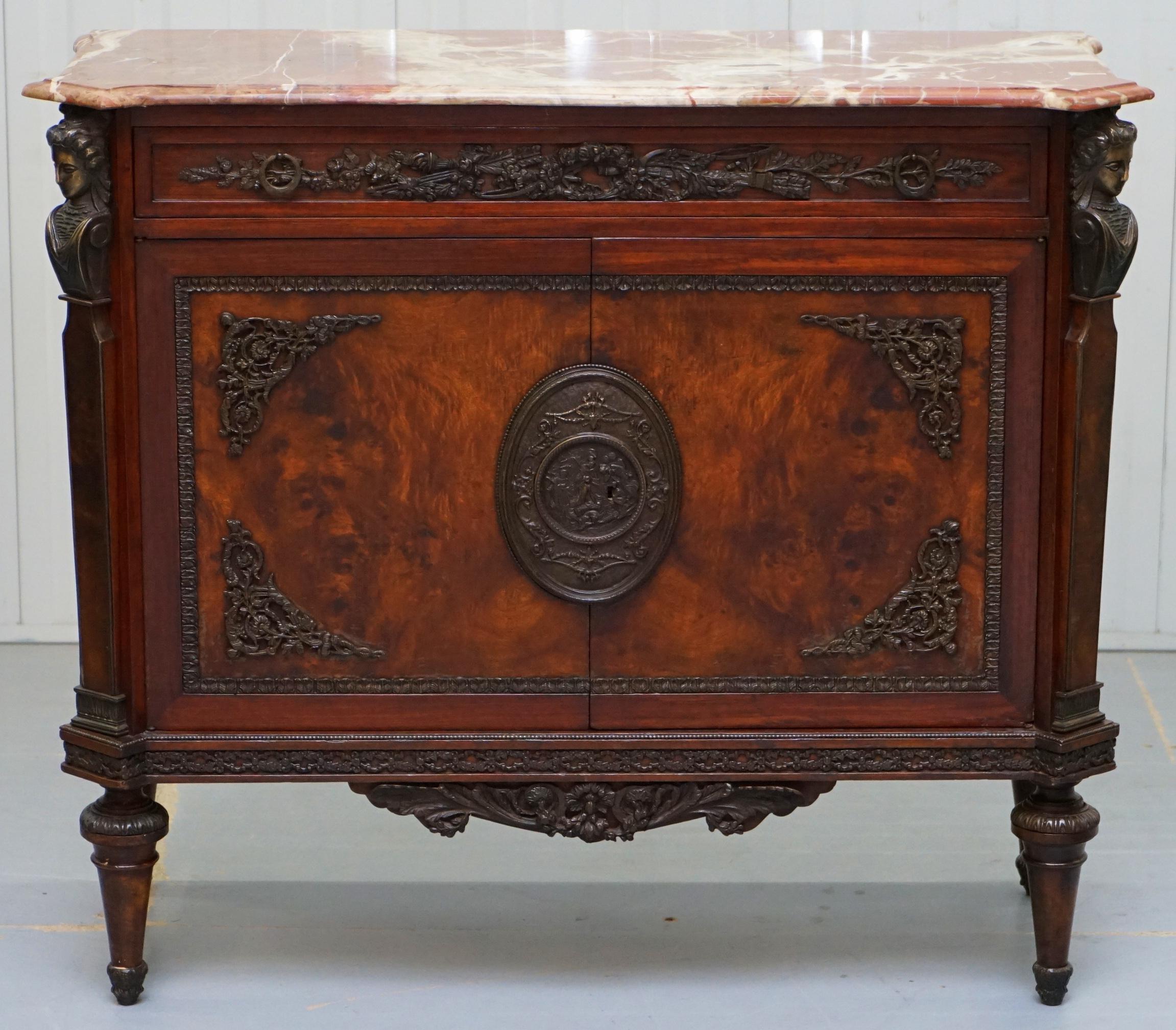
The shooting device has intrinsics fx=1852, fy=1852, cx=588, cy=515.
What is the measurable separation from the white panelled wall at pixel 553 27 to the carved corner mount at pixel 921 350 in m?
1.73

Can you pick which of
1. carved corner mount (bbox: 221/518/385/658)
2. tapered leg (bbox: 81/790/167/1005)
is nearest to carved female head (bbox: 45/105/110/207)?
carved corner mount (bbox: 221/518/385/658)

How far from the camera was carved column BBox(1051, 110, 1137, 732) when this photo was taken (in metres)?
2.32

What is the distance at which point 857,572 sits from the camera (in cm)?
247

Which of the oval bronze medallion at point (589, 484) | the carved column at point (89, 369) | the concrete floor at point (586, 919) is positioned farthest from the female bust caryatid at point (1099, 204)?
the carved column at point (89, 369)

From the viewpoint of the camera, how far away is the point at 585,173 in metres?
2.35

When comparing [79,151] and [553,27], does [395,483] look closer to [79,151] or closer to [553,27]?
[79,151]

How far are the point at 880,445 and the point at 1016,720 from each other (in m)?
0.42

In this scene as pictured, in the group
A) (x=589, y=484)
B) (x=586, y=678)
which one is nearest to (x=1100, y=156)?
(x=589, y=484)

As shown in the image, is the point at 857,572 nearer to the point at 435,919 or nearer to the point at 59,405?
the point at 435,919

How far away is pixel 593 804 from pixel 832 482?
545 mm

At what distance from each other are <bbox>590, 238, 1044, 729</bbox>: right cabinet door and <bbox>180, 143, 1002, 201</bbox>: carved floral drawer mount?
73mm

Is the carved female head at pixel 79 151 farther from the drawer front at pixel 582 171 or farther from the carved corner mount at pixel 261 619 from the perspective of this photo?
the carved corner mount at pixel 261 619

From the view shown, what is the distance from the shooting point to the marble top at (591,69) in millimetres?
2266

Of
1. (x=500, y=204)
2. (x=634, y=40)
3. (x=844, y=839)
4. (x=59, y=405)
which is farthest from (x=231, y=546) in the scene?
(x=59, y=405)
